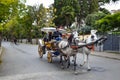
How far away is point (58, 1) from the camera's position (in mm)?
68625

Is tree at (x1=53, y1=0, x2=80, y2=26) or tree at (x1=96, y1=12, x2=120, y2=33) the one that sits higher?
tree at (x1=53, y1=0, x2=80, y2=26)

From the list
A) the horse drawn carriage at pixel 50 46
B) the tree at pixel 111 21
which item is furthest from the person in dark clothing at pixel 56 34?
the tree at pixel 111 21

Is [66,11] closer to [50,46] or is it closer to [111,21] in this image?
[111,21]

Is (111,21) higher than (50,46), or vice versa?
(111,21)

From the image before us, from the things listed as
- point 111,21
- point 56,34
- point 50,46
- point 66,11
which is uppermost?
point 66,11

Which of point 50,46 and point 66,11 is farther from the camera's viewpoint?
point 66,11

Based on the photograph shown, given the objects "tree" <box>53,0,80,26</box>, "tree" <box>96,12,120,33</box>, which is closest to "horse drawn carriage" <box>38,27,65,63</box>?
"tree" <box>96,12,120,33</box>

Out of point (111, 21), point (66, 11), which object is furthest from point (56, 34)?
point (66, 11)

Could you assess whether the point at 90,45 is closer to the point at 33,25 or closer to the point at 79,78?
the point at 79,78

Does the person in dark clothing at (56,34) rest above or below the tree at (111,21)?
below

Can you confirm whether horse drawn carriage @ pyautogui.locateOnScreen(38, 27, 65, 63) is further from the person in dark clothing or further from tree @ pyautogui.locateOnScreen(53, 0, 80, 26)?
tree @ pyautogui.locateOnScreen(53, 0, 80, 26)

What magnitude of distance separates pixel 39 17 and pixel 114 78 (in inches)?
2429

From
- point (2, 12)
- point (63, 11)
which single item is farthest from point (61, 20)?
point (2, 12)

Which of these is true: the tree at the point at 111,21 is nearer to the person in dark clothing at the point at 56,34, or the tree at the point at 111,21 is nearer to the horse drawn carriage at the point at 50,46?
the horse drawn carriage at the point at 50,46
